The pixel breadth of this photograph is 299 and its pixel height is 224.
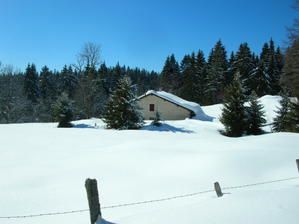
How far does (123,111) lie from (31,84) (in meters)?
52.2

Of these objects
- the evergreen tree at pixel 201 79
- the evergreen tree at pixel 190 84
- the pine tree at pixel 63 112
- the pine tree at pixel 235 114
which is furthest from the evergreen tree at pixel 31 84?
the pine tree at pixel 235 114

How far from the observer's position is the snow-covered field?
20.9 ft

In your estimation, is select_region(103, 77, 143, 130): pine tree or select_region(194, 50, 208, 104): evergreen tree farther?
select_region(194, 50, 208, 104): evergreen tree

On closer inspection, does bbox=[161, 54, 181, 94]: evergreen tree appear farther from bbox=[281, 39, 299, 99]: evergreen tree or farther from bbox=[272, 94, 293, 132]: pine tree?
bbox=[281, 39, 299, 99]: evergreen tree

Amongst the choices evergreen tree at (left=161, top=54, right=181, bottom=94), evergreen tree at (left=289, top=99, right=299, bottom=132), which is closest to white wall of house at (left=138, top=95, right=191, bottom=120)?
evergreen tree at (left=289, top=99, right=299, bottom=132)

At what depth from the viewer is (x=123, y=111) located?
31141mm

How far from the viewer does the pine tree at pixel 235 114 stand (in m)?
31.5

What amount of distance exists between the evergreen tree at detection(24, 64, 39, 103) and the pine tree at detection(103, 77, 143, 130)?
4892cm

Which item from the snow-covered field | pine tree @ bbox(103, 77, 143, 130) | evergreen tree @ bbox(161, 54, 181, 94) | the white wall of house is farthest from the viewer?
evergreen tree @ bbox(161, 54, 181, 94)

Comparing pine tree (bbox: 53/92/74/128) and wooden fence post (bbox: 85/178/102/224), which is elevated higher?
pine tree (bbox: 53/92/74/128)

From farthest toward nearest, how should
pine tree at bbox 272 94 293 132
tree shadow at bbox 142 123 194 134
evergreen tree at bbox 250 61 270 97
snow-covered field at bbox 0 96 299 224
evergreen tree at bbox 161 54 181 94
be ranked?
evergreen tree at bbox 161 54 181 94 < evergreen tree at bbox 250 61 270 97 < tree shadow at bbox 142 123 194 134 < pine tree at bbox 272 94 293 132 < snow-covered field at bbox 0 96 299 224

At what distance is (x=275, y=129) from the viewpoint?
33562mm

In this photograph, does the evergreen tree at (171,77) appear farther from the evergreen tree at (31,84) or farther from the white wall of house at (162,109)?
the evergreen tree at (31,84)

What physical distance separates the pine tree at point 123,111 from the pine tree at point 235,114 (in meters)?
8.77
